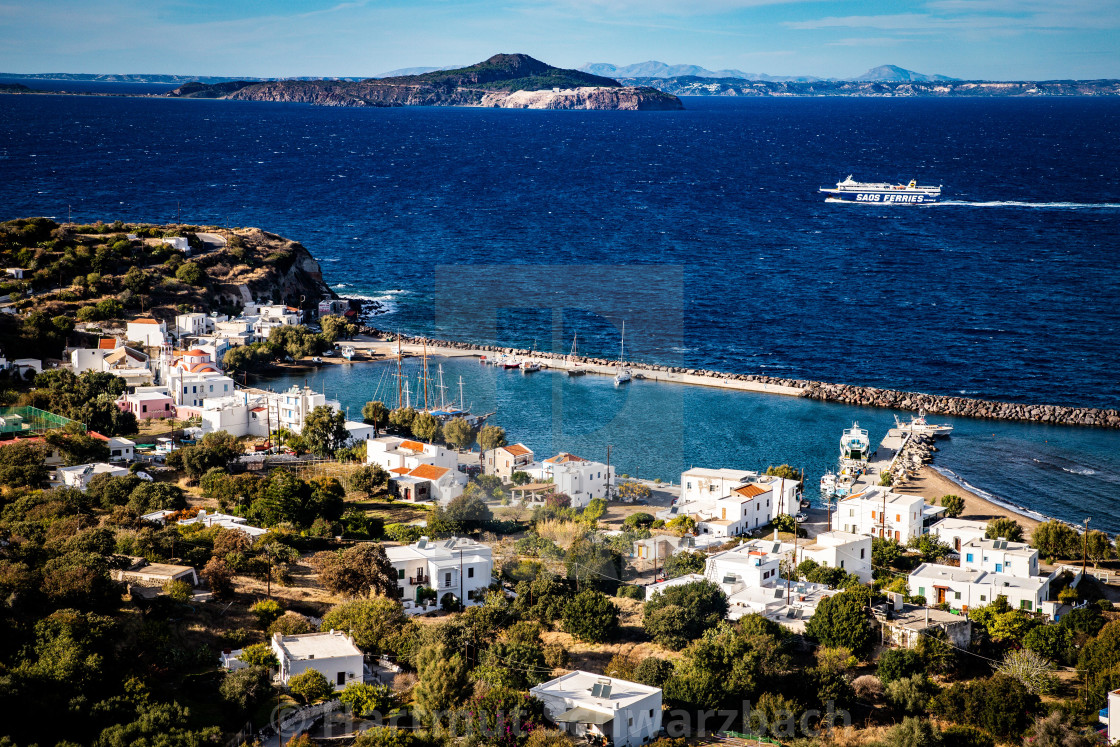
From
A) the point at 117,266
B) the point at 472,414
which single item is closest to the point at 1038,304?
the point at 472,414

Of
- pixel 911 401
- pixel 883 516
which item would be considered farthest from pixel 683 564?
pixel 911 401

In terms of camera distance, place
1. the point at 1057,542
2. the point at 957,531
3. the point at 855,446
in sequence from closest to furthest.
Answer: the point at 1057,542 < the point at 957,531 < the point at 855,446

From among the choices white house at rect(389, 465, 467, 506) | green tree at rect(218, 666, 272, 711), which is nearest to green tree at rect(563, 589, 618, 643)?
green tree at rect(218, 666, 272, 711)

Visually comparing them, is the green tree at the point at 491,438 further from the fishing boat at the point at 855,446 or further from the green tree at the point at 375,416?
the fishing boat at the point at 855,446

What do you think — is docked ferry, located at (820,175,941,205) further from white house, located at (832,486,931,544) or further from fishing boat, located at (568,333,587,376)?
white house, located at (832,486,931,544)

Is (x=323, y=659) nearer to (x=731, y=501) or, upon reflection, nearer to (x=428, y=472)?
(x=428, y=472)

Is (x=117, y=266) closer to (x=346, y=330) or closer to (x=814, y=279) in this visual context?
(x=346, y=330)

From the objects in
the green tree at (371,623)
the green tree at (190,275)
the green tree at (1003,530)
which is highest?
the green tree at (190,275)

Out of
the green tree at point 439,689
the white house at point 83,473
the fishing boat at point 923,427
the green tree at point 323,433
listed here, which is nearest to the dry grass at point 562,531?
the green tree at point 439,689
